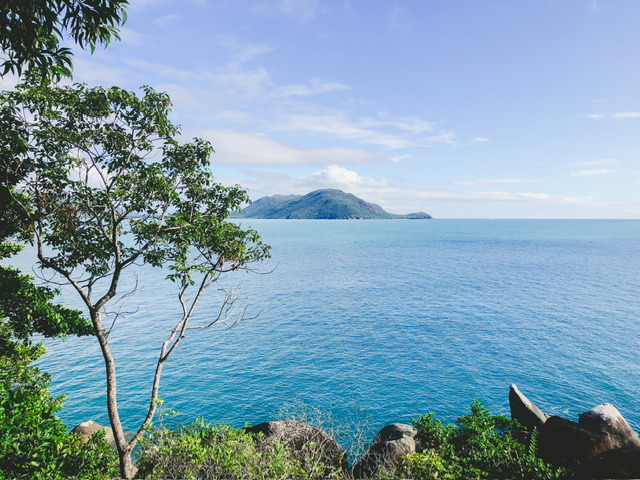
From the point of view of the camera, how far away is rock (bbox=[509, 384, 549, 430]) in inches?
953

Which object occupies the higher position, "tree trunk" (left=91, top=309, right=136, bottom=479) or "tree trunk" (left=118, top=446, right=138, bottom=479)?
"tree trunk" (left=91, top=309, right=136, bottom=479)

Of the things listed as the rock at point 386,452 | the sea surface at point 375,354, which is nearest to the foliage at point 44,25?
the rock at point 386,452

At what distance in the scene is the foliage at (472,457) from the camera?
1363 centimetres

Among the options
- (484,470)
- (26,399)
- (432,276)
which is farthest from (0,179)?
(432,276)

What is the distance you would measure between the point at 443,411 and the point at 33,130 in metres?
33.4

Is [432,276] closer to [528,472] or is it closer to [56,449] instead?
[528,472]

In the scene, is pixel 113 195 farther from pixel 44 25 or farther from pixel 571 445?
pixel 571 445

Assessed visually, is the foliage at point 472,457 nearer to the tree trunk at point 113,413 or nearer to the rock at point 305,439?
the rock at point 305,439

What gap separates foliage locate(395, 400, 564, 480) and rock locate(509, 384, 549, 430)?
4.09 m

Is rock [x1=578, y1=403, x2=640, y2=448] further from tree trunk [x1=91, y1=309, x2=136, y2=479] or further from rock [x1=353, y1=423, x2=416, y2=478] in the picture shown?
tree trunk [x1=91, y1=309, x2=136, y2=479]

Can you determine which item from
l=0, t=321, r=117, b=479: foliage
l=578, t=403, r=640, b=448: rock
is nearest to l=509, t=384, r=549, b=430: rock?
l=578, t=403, r=640, b=448: rock

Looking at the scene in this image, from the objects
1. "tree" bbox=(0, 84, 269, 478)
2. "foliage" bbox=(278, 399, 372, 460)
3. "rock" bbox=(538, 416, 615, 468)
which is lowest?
"foliage" bbox=(278, 399, 372, 460)

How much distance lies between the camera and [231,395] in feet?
102

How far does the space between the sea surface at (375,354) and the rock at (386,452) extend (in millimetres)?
6076
